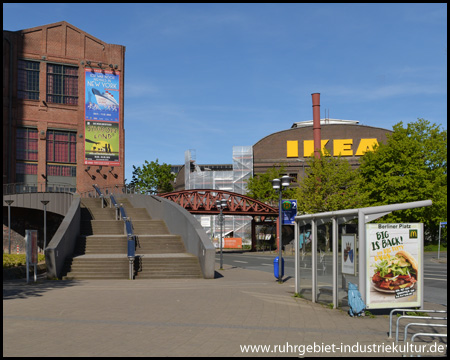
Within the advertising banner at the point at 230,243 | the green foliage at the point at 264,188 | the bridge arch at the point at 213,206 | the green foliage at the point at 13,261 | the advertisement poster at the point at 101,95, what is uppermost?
the advertisement poster at the point at 101,95

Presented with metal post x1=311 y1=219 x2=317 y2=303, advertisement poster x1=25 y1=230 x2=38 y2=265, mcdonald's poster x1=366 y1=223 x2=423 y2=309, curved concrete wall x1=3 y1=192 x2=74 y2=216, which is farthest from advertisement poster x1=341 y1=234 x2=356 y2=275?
curved concrete wall x1=3 y1=192 x2=74 y2=216

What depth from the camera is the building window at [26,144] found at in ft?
165

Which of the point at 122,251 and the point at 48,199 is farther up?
the point at 48,199

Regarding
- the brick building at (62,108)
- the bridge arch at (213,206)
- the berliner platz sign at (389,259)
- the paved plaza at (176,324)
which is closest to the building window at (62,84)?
the brick building at (62,108)

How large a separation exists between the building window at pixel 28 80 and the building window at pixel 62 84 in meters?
1.20

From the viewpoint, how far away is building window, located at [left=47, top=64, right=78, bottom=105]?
171 feet

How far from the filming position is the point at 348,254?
40.4 ft

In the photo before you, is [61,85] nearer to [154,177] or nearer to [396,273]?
[154,177]

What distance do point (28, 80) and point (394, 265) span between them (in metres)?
47.2

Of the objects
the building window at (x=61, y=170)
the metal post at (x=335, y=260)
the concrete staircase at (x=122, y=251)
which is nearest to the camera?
→ the metal post at (x=335, y=260)

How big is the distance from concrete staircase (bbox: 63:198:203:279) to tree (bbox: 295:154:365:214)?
71.8 feet

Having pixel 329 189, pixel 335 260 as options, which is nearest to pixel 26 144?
pixel 329 189

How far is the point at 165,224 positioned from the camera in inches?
1177

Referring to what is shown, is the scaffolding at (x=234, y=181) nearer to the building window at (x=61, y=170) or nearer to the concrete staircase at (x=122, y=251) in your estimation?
the building window at (x=61, y=170)
